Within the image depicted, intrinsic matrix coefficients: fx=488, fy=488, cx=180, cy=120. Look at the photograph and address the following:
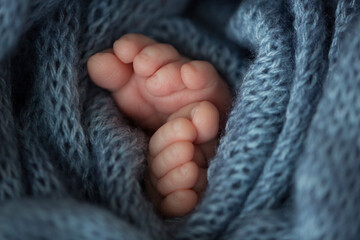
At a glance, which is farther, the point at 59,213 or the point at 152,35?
the point at 152,35

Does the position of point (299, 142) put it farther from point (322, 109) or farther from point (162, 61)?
point (162, 61)

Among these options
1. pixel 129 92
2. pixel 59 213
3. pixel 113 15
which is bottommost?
pixel 59 213

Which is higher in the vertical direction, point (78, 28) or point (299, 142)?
point (78, 28)

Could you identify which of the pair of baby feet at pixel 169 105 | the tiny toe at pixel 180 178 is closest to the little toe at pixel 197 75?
the pair of baby feet at pixel 169 105

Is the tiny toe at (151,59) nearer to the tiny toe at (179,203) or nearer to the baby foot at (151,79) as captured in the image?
the baby foot at (151,79)

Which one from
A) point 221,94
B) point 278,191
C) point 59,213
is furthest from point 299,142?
point 59,213

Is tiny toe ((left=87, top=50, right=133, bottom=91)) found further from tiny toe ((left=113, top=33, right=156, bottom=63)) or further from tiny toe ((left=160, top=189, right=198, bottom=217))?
tiny toe ((left=160, top=189, right=198, bottom=217))

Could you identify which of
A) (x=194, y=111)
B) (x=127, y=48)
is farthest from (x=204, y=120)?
(x=127, y=48)

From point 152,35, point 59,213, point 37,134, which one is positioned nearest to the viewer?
point 59,213

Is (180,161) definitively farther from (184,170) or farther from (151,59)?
(151,59)
